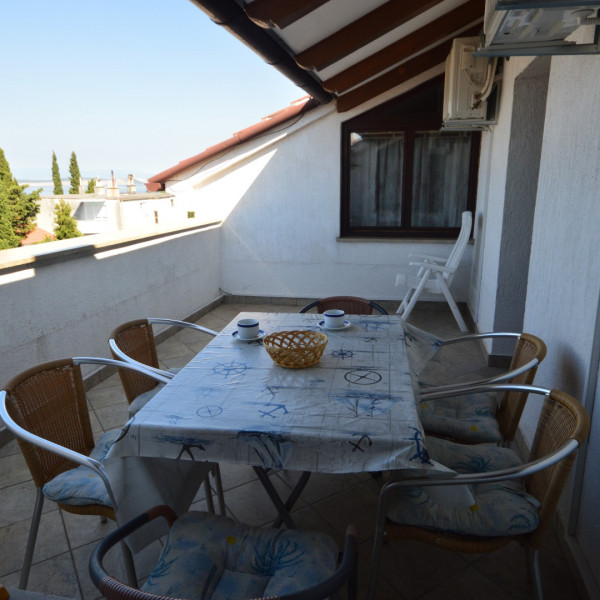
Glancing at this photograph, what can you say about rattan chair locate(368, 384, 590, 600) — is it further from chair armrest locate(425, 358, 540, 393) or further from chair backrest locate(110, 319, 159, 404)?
chair backrest locate(110, 319, 159, 404)

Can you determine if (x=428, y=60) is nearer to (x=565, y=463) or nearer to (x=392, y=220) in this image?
(x=392, y=220)

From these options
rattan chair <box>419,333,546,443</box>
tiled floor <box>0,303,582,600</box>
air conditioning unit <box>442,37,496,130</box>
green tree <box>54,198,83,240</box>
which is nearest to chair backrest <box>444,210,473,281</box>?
air conditioning unit <box>442,37,496,130</box>

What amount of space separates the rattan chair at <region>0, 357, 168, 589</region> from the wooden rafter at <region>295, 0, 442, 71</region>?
2906mm

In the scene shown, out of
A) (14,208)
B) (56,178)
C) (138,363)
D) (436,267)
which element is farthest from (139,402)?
(56,178)

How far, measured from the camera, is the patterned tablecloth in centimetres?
130

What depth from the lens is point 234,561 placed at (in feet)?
4.26

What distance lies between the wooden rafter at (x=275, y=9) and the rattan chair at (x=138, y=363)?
5.78 ft

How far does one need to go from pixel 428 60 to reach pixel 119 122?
7590 cm

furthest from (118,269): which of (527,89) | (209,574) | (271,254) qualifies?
(527,89)

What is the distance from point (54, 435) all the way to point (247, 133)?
4704 millimetres

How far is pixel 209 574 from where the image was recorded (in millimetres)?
1246

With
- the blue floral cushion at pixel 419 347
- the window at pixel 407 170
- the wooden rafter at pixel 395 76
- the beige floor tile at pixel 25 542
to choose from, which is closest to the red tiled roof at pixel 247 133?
the wooden rafter at pixel 395 76

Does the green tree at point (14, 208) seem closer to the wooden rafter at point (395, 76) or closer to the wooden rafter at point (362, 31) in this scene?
the wooden rafter at point (395, 76)

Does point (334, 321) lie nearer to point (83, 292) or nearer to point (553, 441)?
point (553, 441)
